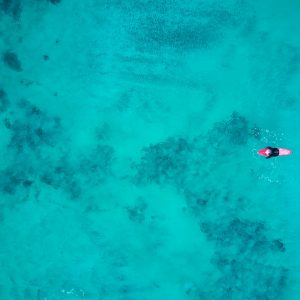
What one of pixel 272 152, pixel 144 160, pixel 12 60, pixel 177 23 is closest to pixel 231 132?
pixel 272 152

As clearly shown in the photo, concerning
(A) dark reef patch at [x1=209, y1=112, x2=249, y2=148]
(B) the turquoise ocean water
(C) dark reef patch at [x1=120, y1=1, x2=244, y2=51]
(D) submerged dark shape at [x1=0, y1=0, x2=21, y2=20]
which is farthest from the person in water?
(D) submerged dark shape at [x1=0, y1=0, x2=21, y2=20]

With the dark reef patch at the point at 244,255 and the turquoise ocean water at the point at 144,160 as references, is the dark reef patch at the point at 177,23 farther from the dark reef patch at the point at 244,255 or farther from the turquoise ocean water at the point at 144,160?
the dark reef patch at the point at 244,255

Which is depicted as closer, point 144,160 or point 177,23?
point 177,23

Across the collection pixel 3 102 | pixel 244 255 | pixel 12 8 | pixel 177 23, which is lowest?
pixel 244 255

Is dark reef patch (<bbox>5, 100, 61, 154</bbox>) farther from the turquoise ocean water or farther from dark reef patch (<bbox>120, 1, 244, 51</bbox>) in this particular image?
dark reef patch (<bbox>120, 1, 244, 51</bbox>)

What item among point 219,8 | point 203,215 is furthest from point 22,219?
point 219,8

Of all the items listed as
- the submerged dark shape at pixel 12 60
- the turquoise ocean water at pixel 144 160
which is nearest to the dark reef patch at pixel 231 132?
the turquoise ocean water at pixel 144 160

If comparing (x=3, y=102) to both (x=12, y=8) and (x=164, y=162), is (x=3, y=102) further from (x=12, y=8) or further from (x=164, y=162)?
(x=164, y=162)
